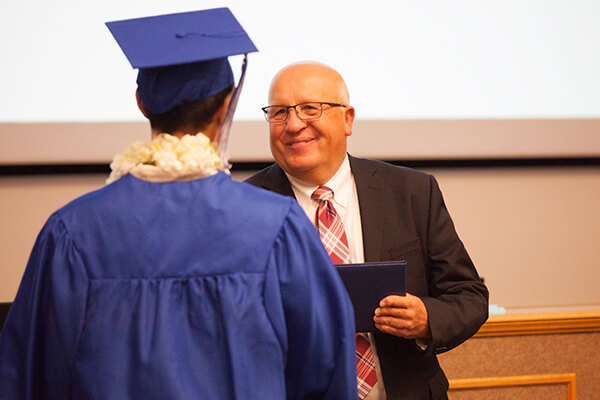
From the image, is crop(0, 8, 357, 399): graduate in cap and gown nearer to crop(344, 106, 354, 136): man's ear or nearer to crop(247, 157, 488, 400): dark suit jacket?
crop(247, 157, 488, 400): dark suit jacket

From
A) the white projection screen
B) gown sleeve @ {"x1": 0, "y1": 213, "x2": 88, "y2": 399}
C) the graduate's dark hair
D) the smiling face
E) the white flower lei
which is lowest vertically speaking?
gown sleeve @ {"x1": 0, "y1": 213, "x2": 88, "y2": 399}

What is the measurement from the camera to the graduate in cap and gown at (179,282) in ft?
3.52

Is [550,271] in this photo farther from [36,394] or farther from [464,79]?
[36,394]

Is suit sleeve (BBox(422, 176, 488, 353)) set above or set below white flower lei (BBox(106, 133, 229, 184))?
below

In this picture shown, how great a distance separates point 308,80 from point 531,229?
1.86 meters

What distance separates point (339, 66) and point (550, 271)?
1605 millimetres

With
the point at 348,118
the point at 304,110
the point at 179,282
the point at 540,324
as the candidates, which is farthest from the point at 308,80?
the point at 540,324

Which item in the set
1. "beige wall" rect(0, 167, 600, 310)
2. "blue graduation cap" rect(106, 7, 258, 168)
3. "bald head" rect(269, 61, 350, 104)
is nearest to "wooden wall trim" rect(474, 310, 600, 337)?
"beige wall" rect(0, 167, 600, 310)

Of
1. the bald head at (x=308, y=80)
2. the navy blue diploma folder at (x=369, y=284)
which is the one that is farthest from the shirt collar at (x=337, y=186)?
the navy blue diploma folder at (x=369, y=284)

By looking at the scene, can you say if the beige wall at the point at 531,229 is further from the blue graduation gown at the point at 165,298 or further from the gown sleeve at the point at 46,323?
the gown sleeve at the point at 46,323

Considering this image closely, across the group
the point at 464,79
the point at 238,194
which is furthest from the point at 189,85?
the point at 464,79

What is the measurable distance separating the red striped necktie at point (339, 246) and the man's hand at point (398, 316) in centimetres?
16

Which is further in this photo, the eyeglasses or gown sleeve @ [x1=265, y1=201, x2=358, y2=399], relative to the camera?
the eyeglasses

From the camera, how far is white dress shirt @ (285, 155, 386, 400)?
1.94 meters
